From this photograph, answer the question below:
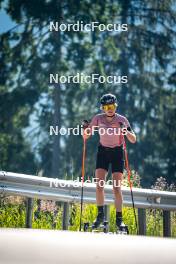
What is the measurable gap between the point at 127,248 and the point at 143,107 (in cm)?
3558

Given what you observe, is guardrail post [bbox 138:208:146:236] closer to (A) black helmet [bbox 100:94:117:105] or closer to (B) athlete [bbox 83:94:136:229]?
(B) athlete [bbox 83:94:136:229]

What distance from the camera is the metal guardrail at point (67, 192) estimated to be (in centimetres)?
866

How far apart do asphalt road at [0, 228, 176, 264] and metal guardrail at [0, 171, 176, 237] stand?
471cm

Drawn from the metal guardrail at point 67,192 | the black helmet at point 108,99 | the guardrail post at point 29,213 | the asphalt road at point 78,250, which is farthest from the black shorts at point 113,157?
the asphalt road at point 78,250

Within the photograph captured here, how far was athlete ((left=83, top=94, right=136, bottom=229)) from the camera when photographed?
8188mm

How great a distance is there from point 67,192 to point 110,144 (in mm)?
1099

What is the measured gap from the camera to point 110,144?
27.4 feet

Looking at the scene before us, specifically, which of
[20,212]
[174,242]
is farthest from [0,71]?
[174,242]

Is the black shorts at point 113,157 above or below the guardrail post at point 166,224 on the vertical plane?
above

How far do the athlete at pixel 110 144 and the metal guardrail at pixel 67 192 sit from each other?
694 millimetres

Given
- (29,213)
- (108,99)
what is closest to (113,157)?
(108,99)

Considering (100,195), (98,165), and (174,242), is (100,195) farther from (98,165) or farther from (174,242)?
(174,242)

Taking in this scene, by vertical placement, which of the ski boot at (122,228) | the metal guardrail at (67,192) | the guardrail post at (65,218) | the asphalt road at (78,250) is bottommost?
the asphalt road at (78,250)

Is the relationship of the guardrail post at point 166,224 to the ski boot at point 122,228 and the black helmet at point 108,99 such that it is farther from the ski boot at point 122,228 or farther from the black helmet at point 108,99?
the black helmet at point 108,99
